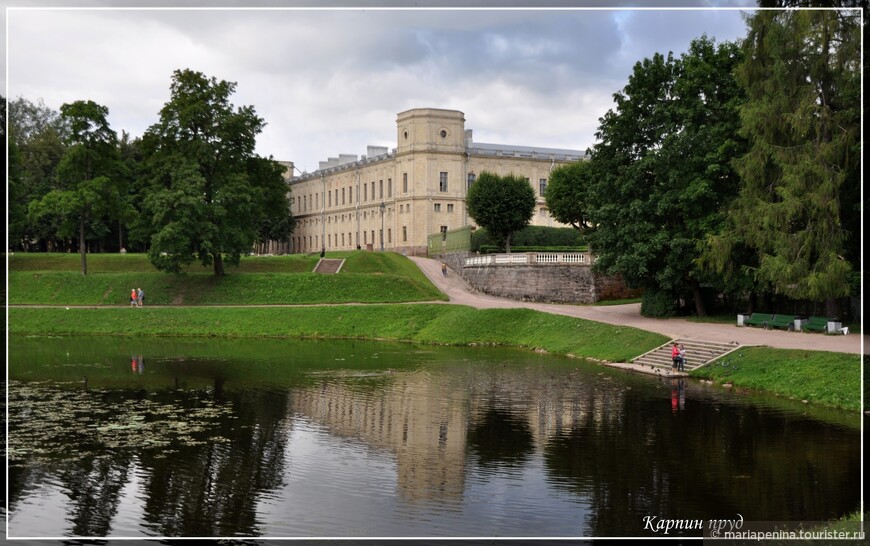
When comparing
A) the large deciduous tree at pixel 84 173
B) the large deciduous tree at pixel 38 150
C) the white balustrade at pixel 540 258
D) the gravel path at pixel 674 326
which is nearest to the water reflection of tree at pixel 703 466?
the gravel path at pixel 674 326

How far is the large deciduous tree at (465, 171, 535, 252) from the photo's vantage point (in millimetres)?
63000

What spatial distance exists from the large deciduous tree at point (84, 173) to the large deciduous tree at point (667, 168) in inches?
1163

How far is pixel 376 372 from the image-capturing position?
28.6 meters

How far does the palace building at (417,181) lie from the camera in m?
78.6

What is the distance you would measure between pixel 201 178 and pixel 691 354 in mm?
30949

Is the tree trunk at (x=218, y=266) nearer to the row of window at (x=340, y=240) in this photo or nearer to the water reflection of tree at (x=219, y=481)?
the row of window at (x=340, y=240)

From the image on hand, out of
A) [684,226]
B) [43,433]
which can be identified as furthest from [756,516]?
[684,226]

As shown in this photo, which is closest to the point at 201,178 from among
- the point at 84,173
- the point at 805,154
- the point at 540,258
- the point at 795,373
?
the point at 84,173

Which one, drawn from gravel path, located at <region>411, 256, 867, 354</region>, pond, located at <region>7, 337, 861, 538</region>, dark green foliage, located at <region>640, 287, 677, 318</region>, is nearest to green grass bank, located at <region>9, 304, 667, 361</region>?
gravel path, located at <region>411, 256, 867, 354</region>

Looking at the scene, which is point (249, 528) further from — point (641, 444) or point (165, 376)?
point (165, 376)

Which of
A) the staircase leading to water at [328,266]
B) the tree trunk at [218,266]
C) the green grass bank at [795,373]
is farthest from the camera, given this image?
the staircase leading to water at [328,266]

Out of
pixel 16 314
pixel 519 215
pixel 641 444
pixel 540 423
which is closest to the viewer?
pixel 641 444

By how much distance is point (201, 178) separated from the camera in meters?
48.6

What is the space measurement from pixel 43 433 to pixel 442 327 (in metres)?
24.6
